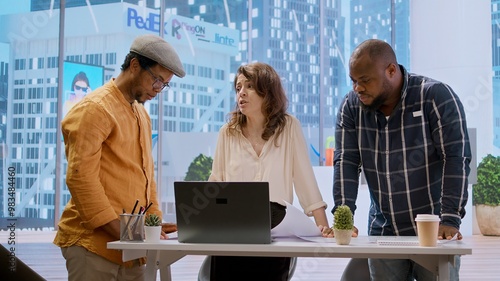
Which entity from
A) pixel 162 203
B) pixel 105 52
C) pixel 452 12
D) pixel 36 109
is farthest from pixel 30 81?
pixel 452 12

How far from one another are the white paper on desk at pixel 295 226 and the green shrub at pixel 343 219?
152mm

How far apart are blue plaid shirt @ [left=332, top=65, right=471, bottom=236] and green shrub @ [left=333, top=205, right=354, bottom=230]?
0.35 metres

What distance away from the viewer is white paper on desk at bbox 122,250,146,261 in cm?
215

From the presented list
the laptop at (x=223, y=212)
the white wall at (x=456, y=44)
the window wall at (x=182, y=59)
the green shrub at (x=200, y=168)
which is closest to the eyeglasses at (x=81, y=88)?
the window wall at (x=182, y=59)

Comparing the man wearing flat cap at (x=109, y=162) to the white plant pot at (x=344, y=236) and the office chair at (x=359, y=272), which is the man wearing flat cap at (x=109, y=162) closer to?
the white plant pot at (x=344, y=236)

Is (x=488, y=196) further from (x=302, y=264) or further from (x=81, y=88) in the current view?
(x=81, y=88)

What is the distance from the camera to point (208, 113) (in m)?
10.1

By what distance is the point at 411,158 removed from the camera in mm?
2479

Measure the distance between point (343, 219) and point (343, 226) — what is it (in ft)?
0.08

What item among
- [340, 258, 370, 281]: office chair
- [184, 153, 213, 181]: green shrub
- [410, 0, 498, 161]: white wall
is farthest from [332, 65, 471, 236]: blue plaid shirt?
[184, 153, 213, 181]: green shrub

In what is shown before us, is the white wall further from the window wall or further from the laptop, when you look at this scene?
the laptop

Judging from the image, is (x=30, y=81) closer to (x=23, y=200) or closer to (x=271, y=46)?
(x=23, y=200)

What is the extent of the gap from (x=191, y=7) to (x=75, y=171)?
802cm

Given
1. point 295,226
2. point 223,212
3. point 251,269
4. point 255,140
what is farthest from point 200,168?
point 223,212
